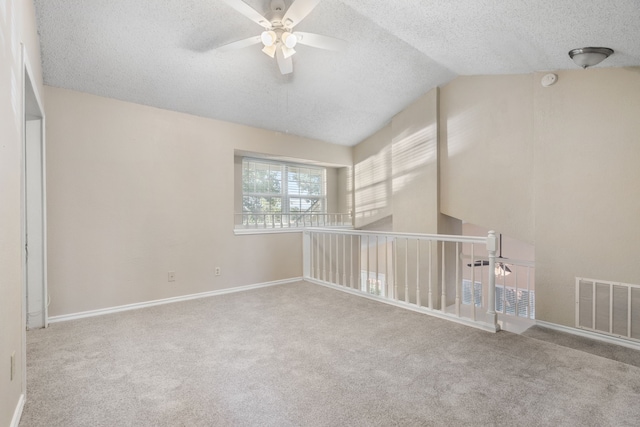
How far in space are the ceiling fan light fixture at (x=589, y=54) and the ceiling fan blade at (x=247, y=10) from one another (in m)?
2.36

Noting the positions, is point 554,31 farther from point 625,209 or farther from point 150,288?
point 150,288

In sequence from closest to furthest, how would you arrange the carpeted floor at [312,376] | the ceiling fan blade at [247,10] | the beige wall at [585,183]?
the carpeted floor at [312,376], the ceiling fan blade at [247,10], the beige wall at [585,183]

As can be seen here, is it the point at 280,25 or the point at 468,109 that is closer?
the point at 280,25

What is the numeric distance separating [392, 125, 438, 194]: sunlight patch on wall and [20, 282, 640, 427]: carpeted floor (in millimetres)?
2306

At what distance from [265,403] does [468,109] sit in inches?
155

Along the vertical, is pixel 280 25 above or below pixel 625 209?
above

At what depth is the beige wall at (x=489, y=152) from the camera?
351 cm

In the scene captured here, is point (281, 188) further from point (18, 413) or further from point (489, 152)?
point (18, 413)

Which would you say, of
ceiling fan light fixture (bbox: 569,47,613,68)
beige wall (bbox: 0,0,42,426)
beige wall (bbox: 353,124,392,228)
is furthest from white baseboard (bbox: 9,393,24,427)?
beige wall (bbox: 353,124,392,228)

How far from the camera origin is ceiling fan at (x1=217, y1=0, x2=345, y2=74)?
2146mm

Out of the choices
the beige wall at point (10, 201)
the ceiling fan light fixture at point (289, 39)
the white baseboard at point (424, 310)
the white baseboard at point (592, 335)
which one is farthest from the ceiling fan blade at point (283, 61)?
the white baseboard at point (592, 335)

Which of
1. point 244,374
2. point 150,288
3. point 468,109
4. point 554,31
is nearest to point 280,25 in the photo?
point 554,31

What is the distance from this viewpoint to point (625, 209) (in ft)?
8.88

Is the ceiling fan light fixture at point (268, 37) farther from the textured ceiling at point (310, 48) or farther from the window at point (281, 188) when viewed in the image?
the window at point (281, 188)
